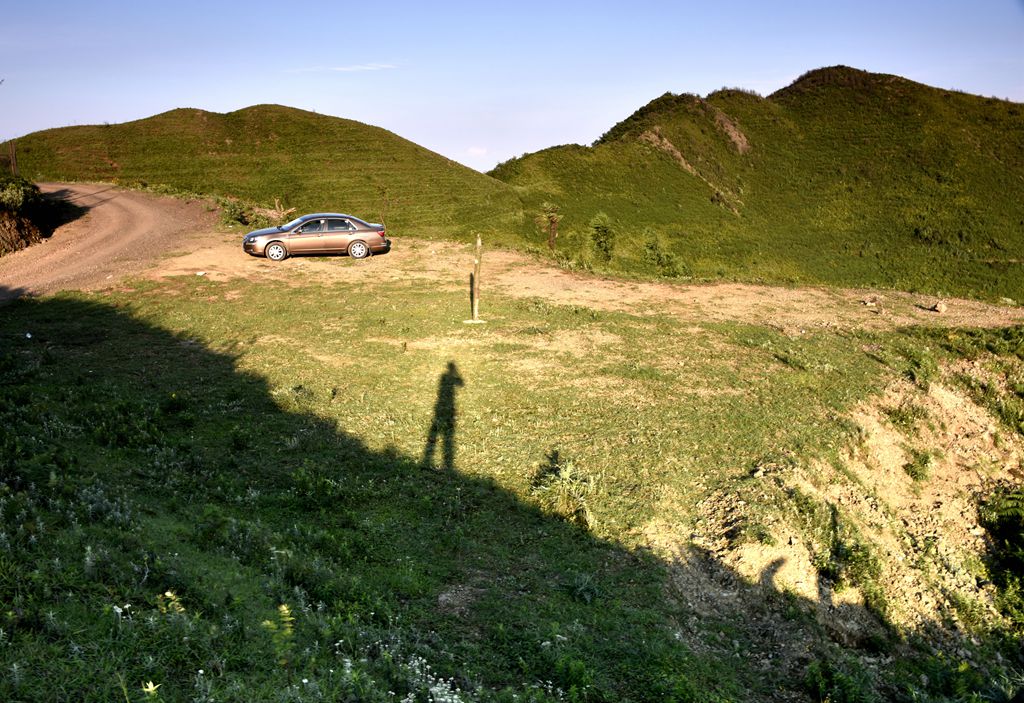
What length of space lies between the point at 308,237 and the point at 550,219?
2001cm

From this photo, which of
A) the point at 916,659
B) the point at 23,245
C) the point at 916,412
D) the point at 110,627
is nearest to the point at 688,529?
the point at 916,659

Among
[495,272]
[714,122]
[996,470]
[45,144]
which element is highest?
[714,122]

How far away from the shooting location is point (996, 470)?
1353cm

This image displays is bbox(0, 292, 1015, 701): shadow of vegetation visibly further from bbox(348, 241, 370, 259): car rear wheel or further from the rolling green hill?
the rolling green hill

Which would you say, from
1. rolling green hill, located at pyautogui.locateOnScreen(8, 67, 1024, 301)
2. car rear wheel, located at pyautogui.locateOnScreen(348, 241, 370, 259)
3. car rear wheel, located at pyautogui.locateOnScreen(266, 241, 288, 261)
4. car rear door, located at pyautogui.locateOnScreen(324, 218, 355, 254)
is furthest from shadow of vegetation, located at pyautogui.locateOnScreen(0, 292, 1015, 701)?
rolling green hill, located at pyautogui.locateOnScreen(8, 67, 1024, 301)

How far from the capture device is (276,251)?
2466cm

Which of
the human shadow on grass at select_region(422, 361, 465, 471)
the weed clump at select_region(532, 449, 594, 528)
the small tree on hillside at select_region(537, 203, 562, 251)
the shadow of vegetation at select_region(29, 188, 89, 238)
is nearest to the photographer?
the weed clump at select_region(532, 449, 594, 528)

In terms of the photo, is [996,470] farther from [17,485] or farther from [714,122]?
[714,122]

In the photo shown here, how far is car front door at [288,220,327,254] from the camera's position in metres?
25.0

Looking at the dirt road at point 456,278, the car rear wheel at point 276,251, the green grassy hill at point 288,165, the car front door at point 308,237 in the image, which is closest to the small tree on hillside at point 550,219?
the green grassy hill at point 288,165

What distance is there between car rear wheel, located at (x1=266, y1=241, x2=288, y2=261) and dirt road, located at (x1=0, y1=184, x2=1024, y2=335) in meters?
0.46

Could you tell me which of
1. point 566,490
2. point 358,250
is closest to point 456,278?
point 358,250

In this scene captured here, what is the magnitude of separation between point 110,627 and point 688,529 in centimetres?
750

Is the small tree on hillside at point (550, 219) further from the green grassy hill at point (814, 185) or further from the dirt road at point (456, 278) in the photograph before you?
the dirt road at point (456, 278)
